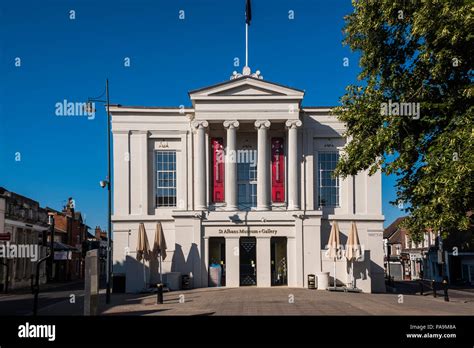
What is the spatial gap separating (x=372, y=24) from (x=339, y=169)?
14.9ft

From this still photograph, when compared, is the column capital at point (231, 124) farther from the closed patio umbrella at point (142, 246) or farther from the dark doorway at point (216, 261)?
the closed patio umbrella at point (142, 246)

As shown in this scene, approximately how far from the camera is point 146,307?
80.9 feet

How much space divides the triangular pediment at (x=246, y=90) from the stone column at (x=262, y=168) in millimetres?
1925

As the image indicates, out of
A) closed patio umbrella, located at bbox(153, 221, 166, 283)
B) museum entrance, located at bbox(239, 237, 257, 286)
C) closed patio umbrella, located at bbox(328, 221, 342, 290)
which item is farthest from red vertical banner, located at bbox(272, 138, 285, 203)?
closed patio umbrella, located at bbox(153, 221, 166, 283)

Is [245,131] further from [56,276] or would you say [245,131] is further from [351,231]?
[56,276]

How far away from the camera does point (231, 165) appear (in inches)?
1469

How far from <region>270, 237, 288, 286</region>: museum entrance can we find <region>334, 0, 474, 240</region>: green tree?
64.4ft

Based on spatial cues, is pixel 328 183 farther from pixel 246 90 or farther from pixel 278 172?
pixel 246 90

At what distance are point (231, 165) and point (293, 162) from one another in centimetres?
398

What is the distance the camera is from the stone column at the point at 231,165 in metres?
37.0

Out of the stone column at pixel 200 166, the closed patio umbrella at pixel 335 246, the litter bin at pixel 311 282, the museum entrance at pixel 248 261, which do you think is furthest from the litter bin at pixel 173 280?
the closed patio umbrella at pixel 335 246

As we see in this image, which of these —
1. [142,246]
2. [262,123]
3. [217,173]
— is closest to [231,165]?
[217,173]

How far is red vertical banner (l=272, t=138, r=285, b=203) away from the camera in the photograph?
3794cm

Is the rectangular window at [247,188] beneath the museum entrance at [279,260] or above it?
above
